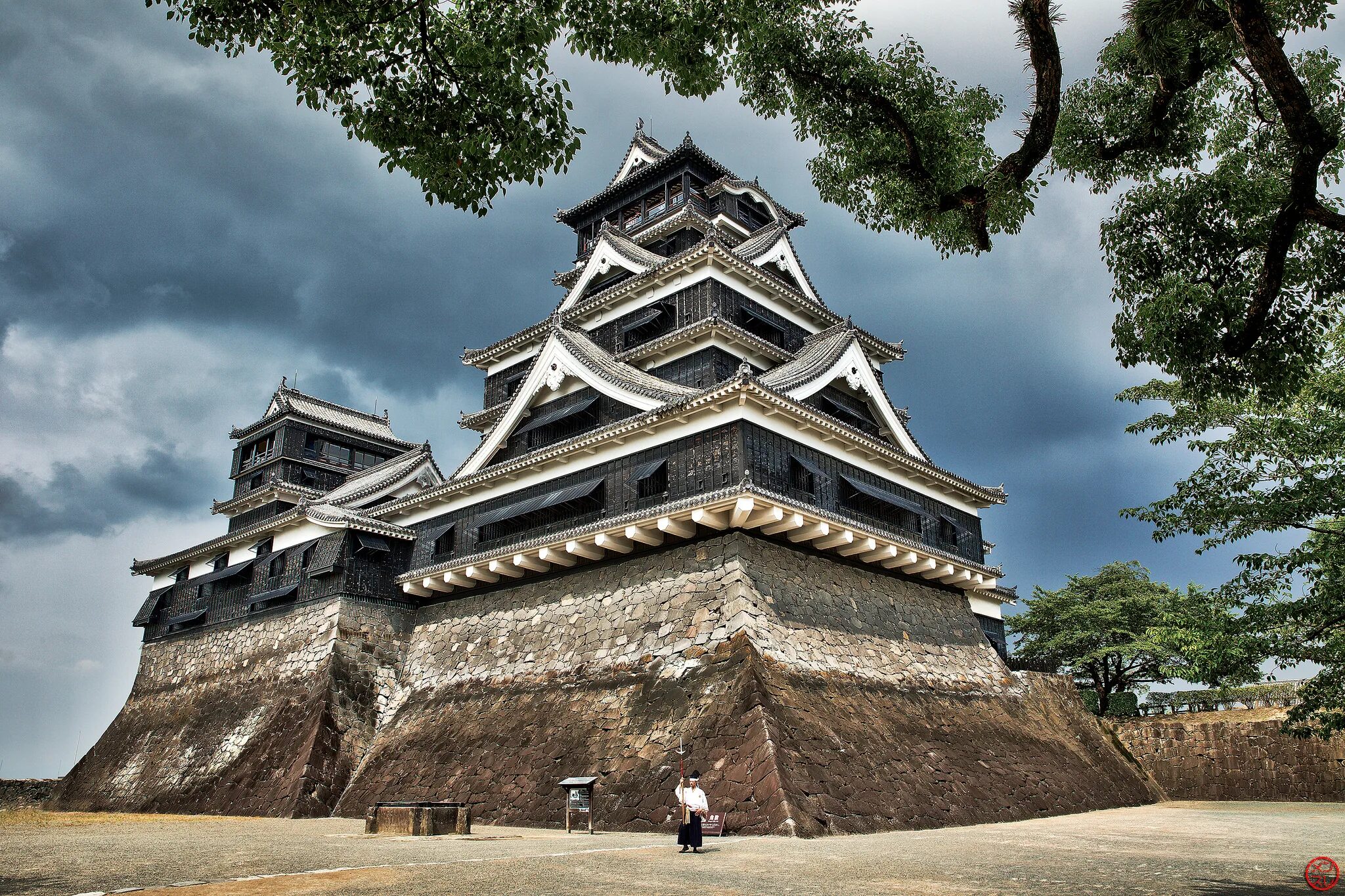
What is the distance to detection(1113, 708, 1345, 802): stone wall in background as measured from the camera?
2156cm

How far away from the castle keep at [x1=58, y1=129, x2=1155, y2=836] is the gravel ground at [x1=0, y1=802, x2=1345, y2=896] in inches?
83.7

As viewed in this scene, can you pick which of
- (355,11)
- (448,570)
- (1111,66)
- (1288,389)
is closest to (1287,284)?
(1288,389)

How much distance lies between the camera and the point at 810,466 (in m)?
18.3

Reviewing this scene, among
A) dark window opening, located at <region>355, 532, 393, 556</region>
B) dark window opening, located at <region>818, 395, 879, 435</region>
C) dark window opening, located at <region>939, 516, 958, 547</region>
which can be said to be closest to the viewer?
dark window opening, located at <region>939, 516, 958, 547</region>

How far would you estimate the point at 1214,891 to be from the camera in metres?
6.81

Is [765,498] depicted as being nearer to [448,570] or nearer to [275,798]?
[448,570]

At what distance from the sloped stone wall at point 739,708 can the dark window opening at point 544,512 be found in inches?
54.7

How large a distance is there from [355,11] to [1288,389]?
957 cm

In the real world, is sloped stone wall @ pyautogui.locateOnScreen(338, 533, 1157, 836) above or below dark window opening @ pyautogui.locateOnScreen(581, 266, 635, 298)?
below

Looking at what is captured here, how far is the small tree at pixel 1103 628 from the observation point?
33969 mm

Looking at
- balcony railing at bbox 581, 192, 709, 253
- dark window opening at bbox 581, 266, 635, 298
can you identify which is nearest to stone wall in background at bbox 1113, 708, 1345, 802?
dark window opening at bbox 581, 266, 635, 298

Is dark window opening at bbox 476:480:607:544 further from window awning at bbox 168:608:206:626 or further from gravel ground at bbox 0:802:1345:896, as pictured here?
window awning at bbox 168:608:206:626

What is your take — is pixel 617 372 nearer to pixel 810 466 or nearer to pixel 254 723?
pixel 810 466

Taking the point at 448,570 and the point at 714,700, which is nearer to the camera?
the point at 714,700
